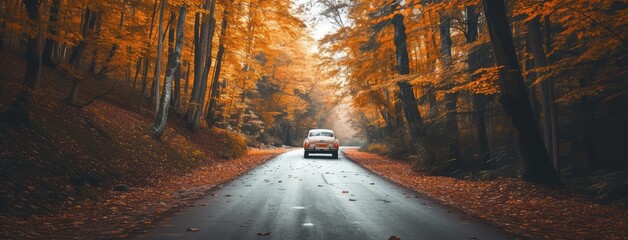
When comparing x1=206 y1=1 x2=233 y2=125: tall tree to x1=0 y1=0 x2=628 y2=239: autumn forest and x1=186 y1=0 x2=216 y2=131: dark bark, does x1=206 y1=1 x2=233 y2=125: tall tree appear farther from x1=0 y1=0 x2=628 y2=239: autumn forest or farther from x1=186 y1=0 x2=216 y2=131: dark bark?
x1=186 y1=0 x2=216 y2=131: dark bark

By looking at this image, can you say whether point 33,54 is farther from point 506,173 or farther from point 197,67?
point 506,173

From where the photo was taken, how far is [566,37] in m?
10.1

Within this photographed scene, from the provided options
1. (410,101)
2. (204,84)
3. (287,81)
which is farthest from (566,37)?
(287,81)

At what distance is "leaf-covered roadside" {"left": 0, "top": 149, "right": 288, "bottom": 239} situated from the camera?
5.03 m

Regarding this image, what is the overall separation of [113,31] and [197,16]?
8326 mm

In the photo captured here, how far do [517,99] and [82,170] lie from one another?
969 cm

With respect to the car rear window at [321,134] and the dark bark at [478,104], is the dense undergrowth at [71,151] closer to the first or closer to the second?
the car rear window at [321,134]

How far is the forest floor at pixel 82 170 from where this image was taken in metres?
5.68

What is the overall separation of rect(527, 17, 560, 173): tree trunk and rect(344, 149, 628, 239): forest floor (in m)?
2.41

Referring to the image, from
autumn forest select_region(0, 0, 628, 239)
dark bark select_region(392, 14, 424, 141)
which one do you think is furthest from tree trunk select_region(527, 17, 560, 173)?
dark bark select_region(392, 14, 424, 141)

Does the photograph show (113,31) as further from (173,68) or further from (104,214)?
(104,214)

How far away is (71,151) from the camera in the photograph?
8.62 m

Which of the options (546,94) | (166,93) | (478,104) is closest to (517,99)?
(546,94)

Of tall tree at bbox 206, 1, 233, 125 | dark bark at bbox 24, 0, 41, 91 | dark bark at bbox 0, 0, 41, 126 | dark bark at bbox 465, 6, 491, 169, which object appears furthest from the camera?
tall tree at bbox 206, 1, 233, 125
